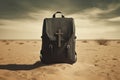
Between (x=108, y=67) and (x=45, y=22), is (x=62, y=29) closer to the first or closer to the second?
(x=45, y=22)

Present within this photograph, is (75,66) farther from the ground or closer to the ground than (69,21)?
closer to the ground

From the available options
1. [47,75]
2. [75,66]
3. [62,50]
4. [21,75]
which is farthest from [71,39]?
[21,75]

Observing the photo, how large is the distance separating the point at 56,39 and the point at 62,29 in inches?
29.0

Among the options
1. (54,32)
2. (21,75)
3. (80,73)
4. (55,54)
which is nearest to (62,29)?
(54,32)

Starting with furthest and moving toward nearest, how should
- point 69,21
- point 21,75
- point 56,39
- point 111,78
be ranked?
point 69,21 < point 56,39 < point 111,78 < point 21,75

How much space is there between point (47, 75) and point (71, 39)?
2268mm

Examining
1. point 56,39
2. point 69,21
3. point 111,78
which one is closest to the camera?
point 111,78

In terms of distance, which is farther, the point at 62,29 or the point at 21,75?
the point at 62,29

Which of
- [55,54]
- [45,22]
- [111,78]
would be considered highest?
[45,22]

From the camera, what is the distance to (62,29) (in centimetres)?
1095

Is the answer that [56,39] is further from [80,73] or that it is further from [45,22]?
[80,73]

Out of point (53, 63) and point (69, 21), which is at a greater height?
point (69, 21)

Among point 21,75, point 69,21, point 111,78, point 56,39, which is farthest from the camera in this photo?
point 69,21

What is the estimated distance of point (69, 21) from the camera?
11148 millimetres
